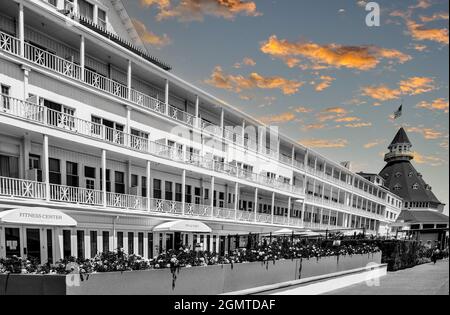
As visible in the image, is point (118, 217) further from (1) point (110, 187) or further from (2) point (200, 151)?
(2) point (200, 151)

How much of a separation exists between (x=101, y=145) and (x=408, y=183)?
89.9m

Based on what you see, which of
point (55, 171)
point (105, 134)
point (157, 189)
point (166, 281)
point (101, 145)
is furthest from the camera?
point (157, 189)

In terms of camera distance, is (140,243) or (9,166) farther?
(140,243)

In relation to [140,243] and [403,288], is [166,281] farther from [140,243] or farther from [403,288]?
[140,243]

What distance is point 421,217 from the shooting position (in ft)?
284

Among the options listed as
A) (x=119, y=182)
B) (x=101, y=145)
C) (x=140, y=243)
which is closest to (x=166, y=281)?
(x=101, y=145)

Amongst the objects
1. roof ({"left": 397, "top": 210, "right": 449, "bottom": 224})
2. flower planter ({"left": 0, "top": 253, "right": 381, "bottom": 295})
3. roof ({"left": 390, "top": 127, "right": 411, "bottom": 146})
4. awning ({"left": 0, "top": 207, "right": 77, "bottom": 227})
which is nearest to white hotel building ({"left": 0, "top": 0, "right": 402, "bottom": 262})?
awning ({"left": 0, "top": 207, "right": 77, "bottom": 227})

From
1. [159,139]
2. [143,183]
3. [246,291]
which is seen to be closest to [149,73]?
[159,139]

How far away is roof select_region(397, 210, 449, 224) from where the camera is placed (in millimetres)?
83375

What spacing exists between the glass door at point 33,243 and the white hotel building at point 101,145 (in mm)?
42

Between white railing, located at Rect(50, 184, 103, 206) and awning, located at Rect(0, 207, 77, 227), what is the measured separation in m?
2.17

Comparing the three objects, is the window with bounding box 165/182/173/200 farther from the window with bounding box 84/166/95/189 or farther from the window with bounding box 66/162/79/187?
the window with bounding box 66/162/79/187

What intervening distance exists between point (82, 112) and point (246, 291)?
11.9m

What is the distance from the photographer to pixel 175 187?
27.0m
